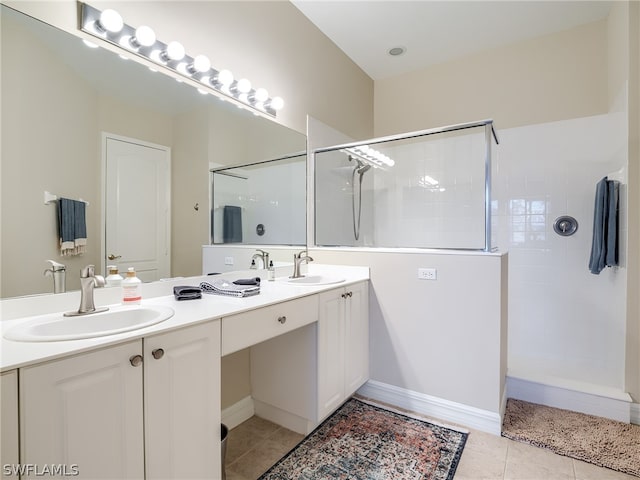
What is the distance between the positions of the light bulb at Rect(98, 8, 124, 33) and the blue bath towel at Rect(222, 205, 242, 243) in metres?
1.00

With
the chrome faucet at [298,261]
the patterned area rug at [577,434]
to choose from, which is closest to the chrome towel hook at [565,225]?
the patterned area rug at [577,434]

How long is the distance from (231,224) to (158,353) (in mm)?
1121

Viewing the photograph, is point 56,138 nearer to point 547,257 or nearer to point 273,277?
point 273,277

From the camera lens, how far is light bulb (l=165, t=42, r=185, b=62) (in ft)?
5.42

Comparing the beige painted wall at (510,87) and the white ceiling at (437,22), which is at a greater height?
the white ceiling at (437,22)

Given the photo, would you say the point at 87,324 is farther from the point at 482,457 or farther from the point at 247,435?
the point at 482,457

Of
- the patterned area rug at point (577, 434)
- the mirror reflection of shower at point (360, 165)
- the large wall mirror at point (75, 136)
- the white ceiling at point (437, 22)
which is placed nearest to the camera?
the large wall mirror at point (75, 136)

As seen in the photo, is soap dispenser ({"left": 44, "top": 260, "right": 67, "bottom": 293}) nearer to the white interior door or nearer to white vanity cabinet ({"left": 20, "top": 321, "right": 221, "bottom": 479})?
the white interior door

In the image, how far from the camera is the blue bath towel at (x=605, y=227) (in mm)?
2367

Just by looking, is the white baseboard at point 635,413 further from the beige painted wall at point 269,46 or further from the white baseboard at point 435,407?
the beige painted wall at point 269,46

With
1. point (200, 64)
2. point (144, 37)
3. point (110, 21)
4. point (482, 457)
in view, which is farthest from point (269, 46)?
point (482, 457)

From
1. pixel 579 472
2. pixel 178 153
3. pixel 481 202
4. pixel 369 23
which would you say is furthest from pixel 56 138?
pixel 481 202

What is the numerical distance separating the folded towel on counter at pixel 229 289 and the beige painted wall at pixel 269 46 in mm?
1253

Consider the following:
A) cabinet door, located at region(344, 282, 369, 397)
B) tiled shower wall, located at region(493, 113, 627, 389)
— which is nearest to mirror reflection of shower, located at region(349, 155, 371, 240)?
cabinet door, located at region(344, 282, 369, 397)
